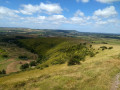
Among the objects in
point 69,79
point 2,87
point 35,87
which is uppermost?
point 69,79

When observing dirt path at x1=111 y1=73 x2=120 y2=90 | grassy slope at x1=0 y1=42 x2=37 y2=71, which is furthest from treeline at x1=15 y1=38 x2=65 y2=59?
dirt path at x1=111 y1=73 x2=120 y2=90

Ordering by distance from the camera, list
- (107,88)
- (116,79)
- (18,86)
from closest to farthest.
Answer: (107,88) < (116,79) < (18,86)

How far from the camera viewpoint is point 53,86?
837 inches

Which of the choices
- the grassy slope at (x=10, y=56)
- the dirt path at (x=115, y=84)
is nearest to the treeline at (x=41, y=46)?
the grassy slope at (x=10, y=56)

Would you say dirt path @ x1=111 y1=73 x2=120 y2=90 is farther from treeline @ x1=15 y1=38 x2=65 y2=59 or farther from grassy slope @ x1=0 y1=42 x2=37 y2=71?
treeline @ x1=15 y1=38 x2=65 y2=59

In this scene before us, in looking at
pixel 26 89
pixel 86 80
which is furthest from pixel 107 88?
pixel 26 89

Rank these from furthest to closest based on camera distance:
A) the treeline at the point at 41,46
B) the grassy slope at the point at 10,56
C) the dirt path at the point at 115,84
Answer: the treeline at the point at 41,46
the grassy slope at the point at 10,56
the dirt path at the point at 115,84

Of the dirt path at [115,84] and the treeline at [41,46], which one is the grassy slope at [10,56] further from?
the dirt path at [115,84]

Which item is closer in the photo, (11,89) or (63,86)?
(63,86)

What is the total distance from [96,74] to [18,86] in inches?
765

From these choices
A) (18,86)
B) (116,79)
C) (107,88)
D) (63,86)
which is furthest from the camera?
(18,86)

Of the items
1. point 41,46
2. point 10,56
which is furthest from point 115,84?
point 41,46

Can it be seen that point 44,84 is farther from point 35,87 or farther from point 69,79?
point 69,79

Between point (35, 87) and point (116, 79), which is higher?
point (116, 79)
